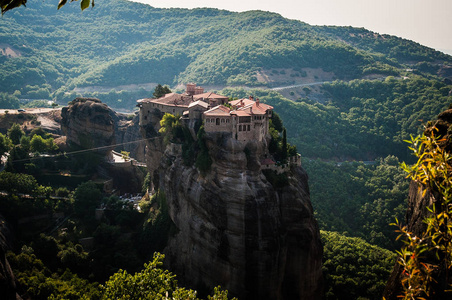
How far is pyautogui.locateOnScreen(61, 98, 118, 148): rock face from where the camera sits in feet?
249

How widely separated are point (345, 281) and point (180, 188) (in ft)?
80.9

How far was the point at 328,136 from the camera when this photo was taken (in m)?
121

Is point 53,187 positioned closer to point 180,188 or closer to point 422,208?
point 180,188

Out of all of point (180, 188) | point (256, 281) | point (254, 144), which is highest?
point (254, 144)

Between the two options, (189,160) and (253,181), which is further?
(189,160)

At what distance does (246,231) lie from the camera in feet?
149

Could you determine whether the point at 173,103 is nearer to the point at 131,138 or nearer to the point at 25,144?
the point at 25,144

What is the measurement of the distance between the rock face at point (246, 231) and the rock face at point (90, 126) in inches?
1175

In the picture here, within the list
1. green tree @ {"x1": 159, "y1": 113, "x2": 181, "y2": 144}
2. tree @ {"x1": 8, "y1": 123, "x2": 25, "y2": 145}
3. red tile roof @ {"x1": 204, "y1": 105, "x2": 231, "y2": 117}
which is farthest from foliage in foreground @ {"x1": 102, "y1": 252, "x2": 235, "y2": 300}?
tree @ {"x1": 8, "y1": 123, "x2": 25, "y2": 145}

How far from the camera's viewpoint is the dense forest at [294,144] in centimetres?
5341

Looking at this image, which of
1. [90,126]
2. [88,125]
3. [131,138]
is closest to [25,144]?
[88,125]

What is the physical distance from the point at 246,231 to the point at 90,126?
42.5 m

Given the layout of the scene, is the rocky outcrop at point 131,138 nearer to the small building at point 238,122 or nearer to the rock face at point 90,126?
the rock face at point 90,126

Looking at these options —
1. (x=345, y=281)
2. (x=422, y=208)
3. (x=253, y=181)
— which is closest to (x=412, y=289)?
(x=422, y=208)
